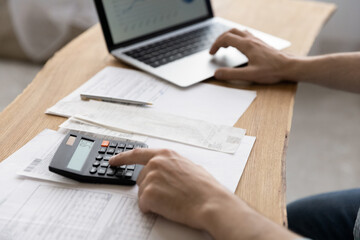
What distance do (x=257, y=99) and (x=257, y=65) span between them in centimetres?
10

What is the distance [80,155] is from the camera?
673mm

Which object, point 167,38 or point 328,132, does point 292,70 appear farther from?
point 328,132

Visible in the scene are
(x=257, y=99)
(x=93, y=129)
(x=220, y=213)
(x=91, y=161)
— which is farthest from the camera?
(x=257, y=99)

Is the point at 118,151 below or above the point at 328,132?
above

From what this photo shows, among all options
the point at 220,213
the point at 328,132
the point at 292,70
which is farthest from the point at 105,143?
the point at 328,132

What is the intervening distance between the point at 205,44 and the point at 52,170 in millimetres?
568

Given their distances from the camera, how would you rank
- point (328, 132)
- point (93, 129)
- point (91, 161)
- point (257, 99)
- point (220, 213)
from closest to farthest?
point (220, 213), point (91, 161), point (93, 129), point (257, 99), point (328, 132)

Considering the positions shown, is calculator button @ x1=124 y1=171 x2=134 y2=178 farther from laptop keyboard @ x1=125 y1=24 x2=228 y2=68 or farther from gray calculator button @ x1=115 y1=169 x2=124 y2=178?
laptop keyboard @ x1=125 y1=24 x2=228 y2=68

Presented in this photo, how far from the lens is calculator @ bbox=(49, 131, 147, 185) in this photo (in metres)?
0.64

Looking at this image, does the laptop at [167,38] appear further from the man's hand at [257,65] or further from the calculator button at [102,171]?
the calculator button at [102,171]

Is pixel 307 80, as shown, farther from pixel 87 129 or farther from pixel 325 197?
pixel 87 129

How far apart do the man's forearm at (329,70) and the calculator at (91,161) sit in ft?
1.38

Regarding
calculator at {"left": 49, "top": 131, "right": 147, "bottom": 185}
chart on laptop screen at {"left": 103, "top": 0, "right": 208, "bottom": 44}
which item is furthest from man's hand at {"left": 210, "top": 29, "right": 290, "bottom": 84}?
calculator at {"left": 49, "top": 131, "right": 147, "bottom": 185}

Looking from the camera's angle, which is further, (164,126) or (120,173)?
(164,126)
